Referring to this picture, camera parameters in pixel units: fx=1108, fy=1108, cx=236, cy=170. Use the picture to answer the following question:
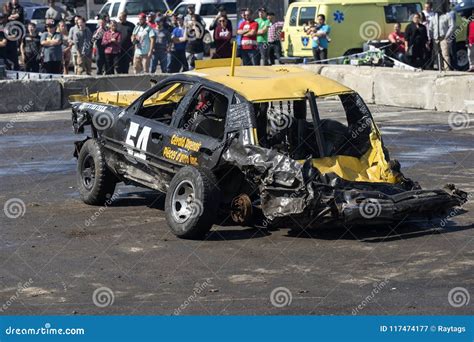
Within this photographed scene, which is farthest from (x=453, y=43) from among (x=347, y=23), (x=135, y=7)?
(x=135, y=7)

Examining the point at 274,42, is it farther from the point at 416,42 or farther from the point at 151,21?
the point at 416,42

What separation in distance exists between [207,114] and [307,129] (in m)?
1.05

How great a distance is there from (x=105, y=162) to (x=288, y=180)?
2797mm

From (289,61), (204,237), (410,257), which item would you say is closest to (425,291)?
(410,257)

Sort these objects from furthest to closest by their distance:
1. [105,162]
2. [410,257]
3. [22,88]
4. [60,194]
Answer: [22,88] → [60,194] → [105,162] → [410,257]

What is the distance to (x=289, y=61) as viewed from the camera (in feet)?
102

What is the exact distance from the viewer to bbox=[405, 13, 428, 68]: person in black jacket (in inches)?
1077

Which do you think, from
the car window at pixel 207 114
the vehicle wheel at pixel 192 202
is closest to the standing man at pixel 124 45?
the car window at pixel 207 114

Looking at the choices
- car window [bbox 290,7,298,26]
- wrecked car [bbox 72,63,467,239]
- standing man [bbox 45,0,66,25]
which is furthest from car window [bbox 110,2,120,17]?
wrecked car [bbox 72,63,467,239]

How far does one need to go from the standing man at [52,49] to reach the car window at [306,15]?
24.3 feet

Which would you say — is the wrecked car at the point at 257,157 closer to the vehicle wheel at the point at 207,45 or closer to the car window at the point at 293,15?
the car window at the point at 293,15

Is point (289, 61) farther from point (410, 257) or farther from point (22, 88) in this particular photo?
point (410, 257)

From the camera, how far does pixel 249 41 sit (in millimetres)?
28859

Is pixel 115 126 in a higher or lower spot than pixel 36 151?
higher
